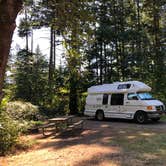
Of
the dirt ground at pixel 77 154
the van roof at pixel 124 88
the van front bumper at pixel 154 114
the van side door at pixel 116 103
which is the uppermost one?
the van roof at pixel 124 88

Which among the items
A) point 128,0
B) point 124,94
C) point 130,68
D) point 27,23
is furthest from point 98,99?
point 128,0

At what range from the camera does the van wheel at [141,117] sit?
1581 cm

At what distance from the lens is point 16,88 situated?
2247 cm

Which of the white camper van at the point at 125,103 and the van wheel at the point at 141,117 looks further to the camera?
the white camper van at the point at 125,103

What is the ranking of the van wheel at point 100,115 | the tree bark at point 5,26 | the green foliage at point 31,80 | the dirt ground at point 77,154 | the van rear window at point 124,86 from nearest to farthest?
the tree bark at point 5,26
the dirt ground at point 77,154
the van rear window at point 124,86
the van wheel at point 100,115
the green foliage at point 31,80

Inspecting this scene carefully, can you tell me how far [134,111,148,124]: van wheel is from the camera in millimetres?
15814

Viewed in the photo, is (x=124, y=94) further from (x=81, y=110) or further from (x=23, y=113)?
(x=81, y=110)

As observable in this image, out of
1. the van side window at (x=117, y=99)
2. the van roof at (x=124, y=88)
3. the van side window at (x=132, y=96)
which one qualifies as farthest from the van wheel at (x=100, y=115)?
the van side window at (x=132, y=96)

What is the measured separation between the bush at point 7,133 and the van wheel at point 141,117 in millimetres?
7612

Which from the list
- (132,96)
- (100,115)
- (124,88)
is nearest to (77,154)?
(132,96)

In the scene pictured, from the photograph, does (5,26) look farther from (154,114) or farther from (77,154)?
(154,114)

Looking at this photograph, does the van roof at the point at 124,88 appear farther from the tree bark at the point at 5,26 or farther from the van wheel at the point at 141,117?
the tree bark at the point at 5,26

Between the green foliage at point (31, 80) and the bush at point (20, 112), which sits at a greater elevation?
the green foliage at point (31, 80)

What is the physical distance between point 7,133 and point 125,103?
850 cm
